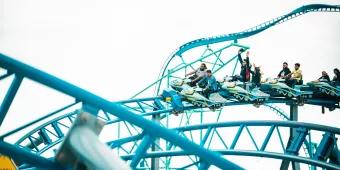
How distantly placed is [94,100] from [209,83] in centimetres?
778

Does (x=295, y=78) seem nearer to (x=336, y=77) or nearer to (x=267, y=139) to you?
(x=336, y=77)

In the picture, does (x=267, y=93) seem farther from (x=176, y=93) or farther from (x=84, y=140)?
(x=84, y=140)

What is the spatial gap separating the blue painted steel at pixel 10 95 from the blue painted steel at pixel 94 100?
54mm

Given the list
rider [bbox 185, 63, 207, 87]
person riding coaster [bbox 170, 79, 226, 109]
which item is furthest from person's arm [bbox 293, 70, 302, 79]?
rider [bbox 185, 63, 207, 87]

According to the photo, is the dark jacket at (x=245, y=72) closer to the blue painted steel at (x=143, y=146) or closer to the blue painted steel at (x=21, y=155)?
the blue painted steel at (x=143, y=146)

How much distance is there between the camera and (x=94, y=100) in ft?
7.88

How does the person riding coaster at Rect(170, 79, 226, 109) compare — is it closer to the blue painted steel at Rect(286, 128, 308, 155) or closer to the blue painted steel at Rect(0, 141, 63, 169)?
the blue painted steel at Rect(286, 128, 308, 155)

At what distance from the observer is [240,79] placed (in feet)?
34.7

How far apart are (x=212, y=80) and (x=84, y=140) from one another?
8.33m

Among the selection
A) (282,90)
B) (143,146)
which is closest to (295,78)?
(282,90)

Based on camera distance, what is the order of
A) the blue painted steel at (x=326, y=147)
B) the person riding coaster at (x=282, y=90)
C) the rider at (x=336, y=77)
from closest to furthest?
1. the blue painted steel at (x=326, y=147)
2. the person riding coaster at (x=282, y=90)
3. the rider at (x=336, y=77)

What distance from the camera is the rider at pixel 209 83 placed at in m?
10.0

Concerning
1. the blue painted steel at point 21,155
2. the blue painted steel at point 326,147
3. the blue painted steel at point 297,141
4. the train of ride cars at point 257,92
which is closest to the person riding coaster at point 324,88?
the train of ride cars at point 257,92

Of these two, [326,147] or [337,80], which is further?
[337,80]
